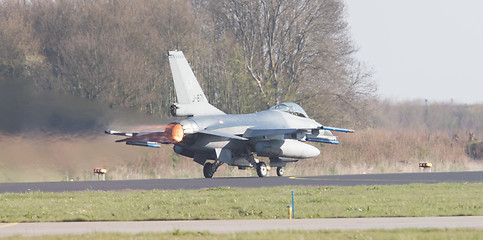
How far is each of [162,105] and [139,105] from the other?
705 cm

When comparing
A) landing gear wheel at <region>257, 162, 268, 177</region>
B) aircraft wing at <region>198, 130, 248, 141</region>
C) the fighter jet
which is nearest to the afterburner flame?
the fighter jet

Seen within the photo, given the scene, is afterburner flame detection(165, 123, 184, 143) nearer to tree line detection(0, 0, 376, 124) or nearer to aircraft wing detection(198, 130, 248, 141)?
aircraft wing detection(198, 130, 248, 141)

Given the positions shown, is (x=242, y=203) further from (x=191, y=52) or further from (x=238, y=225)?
(x=191, y=52)

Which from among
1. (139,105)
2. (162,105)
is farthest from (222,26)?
(139,105)

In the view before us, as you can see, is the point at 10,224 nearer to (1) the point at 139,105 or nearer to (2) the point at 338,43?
(1) the point at 139,105

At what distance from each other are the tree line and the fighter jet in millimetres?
3771

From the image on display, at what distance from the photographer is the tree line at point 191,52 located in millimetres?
44281

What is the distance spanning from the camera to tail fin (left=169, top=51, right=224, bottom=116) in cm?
3771

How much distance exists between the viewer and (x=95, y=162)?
36875 millimetres

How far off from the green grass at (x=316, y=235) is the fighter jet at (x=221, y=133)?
18660 mm

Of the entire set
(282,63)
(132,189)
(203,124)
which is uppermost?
(282,63)

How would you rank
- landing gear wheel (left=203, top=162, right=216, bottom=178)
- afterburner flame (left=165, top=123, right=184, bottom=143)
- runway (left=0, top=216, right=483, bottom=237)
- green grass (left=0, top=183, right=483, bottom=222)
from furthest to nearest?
1. landing gear wheel (left=203, top=162, right=216, bottom=178)
2. afterburner flame (left=165, top=123, right=184, bottom=143)
3. green grass (left=0, top=183, right=483, bottom=222)
4. runway (left=0, top=216, right=483, bottom=237)

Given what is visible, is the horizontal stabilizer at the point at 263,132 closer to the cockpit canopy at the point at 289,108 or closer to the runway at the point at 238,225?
the cockpit canopy at the point at 289,108

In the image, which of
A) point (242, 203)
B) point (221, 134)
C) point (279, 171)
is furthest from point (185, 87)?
point (242, 203)
